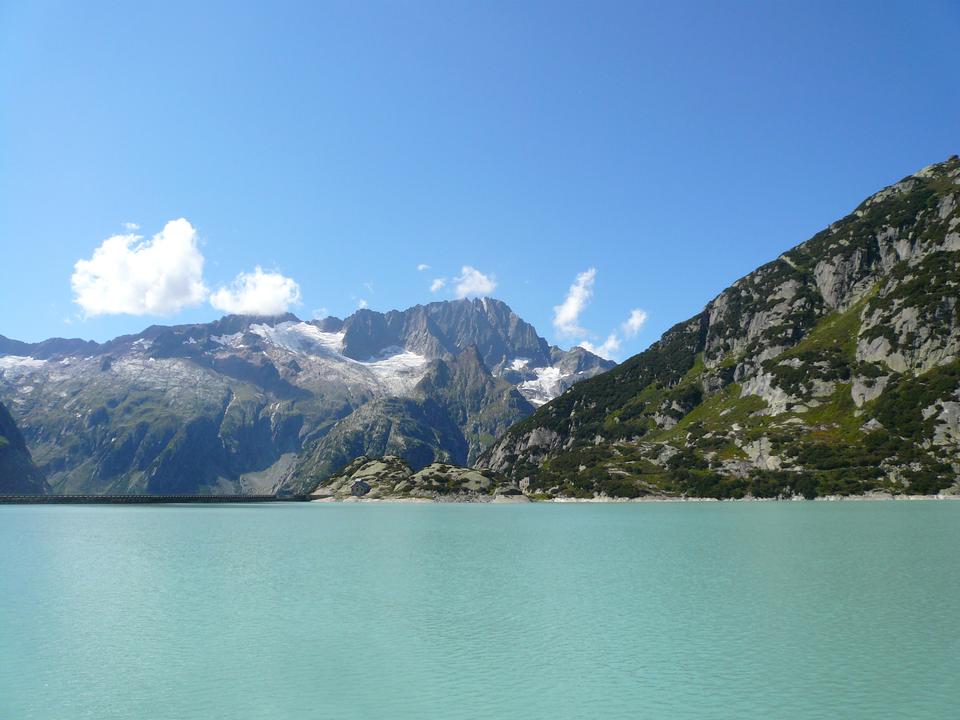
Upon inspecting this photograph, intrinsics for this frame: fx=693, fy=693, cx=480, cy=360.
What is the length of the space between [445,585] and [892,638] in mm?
37427

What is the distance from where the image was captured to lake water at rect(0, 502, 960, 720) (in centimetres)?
3170

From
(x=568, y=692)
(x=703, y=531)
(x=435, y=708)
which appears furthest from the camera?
(x=703, y=531)

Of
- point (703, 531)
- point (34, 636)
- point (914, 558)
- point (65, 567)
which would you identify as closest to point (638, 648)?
point (34, 636)

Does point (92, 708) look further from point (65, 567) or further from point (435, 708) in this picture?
point (65, 567)

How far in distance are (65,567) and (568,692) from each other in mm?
73084

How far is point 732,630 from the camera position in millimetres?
45031

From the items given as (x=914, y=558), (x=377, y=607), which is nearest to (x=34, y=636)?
(x=377, y=607)

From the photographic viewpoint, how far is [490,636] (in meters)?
44.7

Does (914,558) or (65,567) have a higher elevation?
(914,558)

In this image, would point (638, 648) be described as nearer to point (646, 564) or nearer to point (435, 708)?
point (435, 708)

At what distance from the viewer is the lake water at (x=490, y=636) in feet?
104

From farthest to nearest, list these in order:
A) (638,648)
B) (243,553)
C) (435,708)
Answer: (243,553), (638,648), (435,708)

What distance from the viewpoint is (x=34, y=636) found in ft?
149

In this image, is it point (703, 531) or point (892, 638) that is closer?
point (892, 638)
